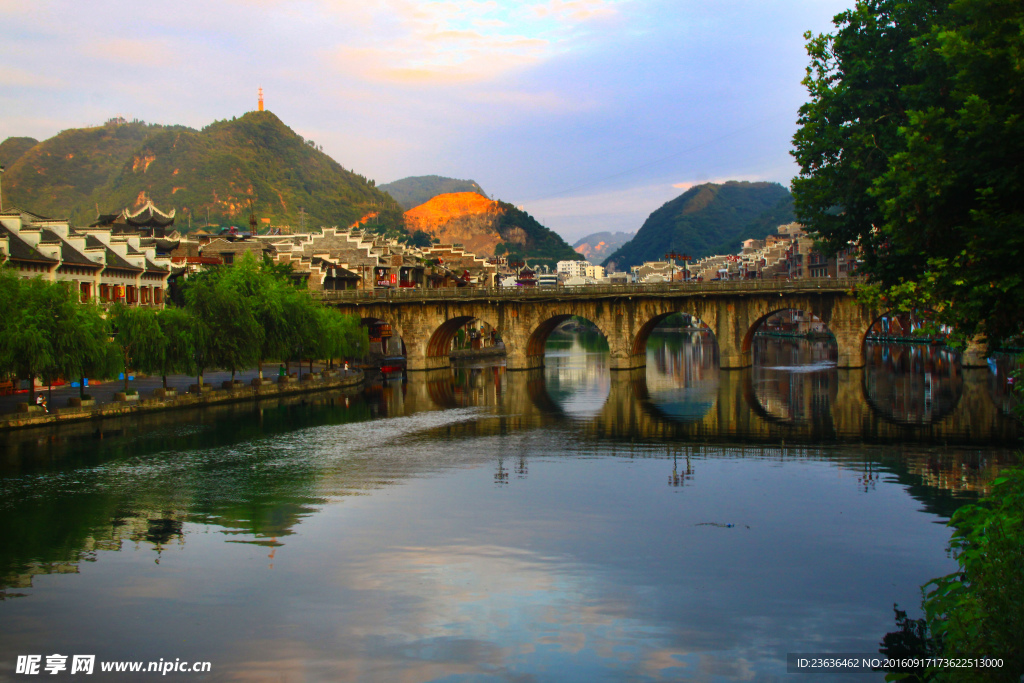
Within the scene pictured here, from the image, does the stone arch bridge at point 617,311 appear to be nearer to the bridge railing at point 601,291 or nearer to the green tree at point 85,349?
the bridge railing at point 601,291

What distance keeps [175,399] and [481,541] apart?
34229 mm

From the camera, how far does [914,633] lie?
15.6 metres

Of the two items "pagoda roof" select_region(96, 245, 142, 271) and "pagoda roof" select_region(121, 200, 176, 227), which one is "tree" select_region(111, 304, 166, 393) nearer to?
"pagoda roof" select_region(96, 245, 142, 271)


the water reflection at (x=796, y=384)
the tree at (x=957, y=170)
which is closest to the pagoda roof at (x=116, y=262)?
the water reflection at (x=796, y=384)

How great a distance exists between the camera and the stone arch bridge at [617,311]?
69.2 m

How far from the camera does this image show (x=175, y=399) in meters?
50.4

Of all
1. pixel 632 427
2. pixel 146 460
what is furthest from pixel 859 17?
pixel 146 460

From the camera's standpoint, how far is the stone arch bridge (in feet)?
227

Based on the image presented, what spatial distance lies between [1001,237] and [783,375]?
54.1 meters

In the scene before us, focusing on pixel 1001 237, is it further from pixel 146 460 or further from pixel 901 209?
pixel 146 460

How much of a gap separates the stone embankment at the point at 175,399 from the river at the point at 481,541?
5.02 feet

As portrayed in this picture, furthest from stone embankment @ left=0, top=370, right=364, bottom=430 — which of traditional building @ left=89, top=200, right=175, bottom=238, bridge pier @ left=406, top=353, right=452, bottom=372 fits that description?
traditional building @ left=89, top=200, right=175, bottom=238

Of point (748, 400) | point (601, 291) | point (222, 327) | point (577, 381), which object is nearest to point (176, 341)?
point (222, 327)

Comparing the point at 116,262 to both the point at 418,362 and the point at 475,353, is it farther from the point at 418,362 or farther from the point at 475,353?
the point at 475,353
